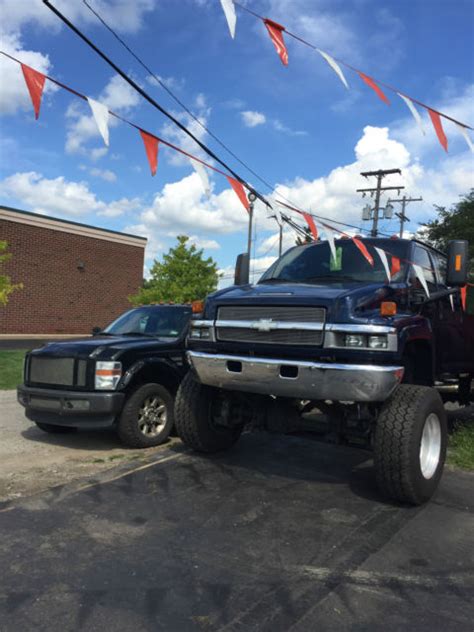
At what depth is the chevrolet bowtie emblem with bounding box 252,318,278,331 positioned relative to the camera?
4.42m

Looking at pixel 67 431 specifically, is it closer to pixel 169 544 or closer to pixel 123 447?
pixel 123 447

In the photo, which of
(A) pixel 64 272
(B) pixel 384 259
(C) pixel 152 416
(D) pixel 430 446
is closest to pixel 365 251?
(B) pixel 384 259

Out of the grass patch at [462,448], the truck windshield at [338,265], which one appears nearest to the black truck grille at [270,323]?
the truck windshield at [338,265]

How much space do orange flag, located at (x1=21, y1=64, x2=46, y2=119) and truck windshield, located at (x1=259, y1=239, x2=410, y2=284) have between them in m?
2.76

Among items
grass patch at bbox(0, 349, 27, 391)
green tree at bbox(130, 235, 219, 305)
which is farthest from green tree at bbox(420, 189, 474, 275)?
grass patch at bbox(0, 349, 27, 391)

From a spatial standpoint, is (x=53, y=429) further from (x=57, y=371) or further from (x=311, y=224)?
(x=311, y=224)

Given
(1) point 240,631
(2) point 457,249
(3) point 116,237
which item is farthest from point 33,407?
(3) point 116,237

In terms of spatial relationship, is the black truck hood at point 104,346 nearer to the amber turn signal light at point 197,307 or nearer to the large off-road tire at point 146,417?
the large off-road tire at point 146,417

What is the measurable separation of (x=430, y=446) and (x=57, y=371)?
3919 mm

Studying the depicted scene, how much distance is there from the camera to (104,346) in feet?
19.6

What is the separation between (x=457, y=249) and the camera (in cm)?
489

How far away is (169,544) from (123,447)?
2624mm

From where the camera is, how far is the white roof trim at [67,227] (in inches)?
889

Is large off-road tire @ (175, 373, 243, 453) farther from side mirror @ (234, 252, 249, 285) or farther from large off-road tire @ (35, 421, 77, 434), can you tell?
large off-road tire @ (35, 421, 77, 434)
